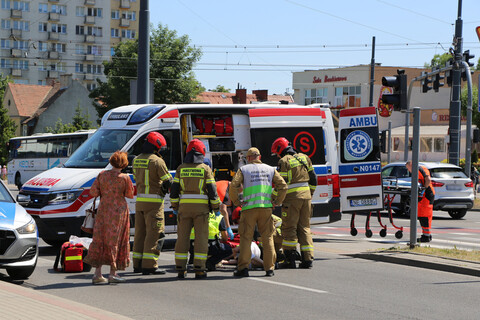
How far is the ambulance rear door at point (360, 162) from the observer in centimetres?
1585

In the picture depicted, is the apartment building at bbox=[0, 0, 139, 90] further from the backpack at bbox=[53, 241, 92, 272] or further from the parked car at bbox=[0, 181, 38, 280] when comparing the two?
the parked car at bbox=[0, 181, 38, 280]

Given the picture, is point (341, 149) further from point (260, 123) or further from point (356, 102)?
point (356, 102)

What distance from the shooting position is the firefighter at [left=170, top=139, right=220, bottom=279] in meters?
10.9

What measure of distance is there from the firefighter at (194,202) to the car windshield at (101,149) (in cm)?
372

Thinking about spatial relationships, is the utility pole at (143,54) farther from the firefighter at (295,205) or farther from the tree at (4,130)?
the tree at (4,130)

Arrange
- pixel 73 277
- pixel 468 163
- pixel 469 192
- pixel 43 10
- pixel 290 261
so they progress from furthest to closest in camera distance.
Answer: pixel 43 10
pixel 468 163
pixel 469 192
pixel 290 261
pixel 73 277

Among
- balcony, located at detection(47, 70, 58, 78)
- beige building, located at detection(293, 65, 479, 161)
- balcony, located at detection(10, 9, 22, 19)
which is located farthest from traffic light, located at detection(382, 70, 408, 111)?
balcony, located at detection(47, 70, 58, 78)

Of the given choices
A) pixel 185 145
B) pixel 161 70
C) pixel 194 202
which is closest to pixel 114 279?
pixel 194 202

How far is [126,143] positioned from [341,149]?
178 inches

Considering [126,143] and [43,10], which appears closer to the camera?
[126,143]

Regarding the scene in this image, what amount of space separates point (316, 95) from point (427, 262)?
253 feet

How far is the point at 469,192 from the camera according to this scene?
83.5 feet

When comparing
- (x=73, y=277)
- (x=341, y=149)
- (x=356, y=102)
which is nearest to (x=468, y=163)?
(x=341, y=149)

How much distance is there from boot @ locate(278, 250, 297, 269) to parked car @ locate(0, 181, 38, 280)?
3.75 metres
